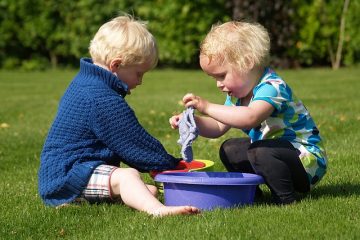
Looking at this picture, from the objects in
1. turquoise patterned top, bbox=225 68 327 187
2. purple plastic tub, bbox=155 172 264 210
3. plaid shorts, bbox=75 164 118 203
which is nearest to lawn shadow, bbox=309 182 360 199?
turquoise patterned top, bbox=225 68 327 187

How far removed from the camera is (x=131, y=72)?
4.40 meters

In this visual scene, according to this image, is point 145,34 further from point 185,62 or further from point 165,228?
point 185,62

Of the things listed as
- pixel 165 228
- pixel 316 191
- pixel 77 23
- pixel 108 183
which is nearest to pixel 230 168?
pixel 316 191

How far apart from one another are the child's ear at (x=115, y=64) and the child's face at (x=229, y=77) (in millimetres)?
481

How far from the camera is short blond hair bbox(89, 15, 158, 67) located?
4301mm

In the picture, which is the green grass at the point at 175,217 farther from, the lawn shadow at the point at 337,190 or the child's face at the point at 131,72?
the child's face at the point at 131,72

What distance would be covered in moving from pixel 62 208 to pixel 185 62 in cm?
1411

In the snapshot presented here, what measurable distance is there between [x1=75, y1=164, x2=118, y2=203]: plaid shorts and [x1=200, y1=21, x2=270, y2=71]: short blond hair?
0.82 meters

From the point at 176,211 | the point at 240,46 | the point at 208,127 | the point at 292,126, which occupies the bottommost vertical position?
the point at 176,211

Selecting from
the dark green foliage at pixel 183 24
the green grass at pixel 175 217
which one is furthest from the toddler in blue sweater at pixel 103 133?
the dark green foliage at pixel 183 24

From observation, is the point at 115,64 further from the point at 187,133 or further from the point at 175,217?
the point at 175,217

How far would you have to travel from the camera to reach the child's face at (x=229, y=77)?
164 inches

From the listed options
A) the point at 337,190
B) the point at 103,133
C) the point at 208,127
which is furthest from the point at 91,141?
the point at 337,190

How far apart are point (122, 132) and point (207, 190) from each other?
0.60m
